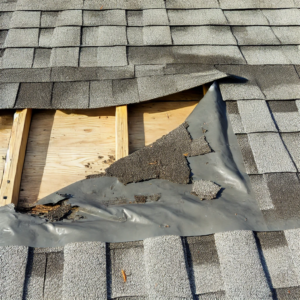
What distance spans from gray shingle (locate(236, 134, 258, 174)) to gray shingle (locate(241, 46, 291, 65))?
87cm

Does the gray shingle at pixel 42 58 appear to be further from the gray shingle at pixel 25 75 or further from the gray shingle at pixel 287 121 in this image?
the gray shingle at pixel 287 121

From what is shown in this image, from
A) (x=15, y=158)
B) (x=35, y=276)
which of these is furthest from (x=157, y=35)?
(x=35, y=276)

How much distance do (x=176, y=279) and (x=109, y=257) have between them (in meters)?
0.34

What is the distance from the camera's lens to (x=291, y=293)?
130 cm

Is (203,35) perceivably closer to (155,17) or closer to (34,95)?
(155,17)

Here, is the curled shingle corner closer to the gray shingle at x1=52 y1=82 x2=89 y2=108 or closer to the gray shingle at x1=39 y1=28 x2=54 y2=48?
the gray shingle at x1=52 y1=82 x2=89 y2=108

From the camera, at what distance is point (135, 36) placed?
8.10 ft

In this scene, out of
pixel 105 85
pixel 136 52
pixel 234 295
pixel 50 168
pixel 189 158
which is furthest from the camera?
pixel 136 52

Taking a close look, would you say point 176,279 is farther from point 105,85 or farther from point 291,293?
point 105,85

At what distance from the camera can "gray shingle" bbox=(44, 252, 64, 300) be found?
1.23 m

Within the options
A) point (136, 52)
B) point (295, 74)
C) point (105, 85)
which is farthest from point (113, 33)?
point (295, 74)

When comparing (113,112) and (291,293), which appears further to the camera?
(113,112)

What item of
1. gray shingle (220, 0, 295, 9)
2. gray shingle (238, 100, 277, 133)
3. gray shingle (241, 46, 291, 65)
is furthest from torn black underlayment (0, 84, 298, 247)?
gray shingle (220, 0, 295, 9)

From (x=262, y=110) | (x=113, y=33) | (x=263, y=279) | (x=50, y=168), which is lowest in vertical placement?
(x=50, y=168)
